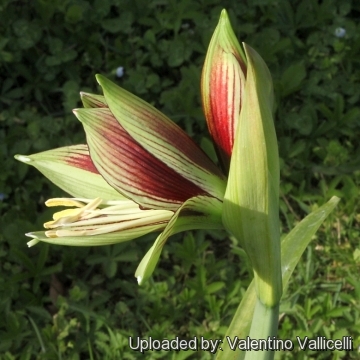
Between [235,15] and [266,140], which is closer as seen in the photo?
[266,140]

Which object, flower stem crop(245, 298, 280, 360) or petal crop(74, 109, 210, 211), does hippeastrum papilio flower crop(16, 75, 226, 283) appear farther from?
flower stem crop(245, 298, 280, 360)

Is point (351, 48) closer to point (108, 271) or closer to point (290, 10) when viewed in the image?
point (290, 10)

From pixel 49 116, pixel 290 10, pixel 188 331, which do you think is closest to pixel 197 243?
pixel 188 331

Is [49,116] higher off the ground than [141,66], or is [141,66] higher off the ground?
[141,66]

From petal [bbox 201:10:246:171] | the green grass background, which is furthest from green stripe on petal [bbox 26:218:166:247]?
the green grass background

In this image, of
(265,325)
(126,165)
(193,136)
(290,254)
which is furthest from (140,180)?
(193,136)

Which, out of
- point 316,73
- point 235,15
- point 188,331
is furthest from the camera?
point 235,15

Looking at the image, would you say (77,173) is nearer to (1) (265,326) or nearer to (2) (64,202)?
(2) (64,202)
